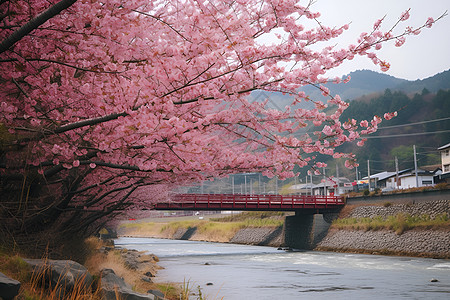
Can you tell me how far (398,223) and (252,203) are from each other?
1511cm

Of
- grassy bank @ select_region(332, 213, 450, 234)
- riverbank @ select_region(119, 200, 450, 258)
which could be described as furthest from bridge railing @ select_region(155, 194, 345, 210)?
grassy bank @ select_region(332, 213, 450, 234)

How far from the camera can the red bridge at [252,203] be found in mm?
45125

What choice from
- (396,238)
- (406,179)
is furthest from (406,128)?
(396,238)

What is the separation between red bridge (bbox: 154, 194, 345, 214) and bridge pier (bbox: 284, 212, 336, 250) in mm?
1032

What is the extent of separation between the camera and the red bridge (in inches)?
1777

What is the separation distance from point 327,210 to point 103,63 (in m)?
49.9

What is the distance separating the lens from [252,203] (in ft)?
159

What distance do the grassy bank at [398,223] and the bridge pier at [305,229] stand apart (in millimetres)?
1916

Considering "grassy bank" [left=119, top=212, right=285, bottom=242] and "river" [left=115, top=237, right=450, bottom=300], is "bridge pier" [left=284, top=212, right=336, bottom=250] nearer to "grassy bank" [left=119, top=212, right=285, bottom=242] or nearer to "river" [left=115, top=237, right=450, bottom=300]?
"grassy bank" [left=119, top=212, right=285, bottom=242]

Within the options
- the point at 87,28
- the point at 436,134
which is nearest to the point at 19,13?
the point at 87,28

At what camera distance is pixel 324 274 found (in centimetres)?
2634

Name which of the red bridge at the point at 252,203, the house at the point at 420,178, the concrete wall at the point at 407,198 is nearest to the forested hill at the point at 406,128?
the house at the point at 420,178

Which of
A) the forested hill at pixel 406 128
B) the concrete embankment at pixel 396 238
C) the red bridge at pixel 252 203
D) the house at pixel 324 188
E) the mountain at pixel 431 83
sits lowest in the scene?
the concrete embankment at pixel 396 238

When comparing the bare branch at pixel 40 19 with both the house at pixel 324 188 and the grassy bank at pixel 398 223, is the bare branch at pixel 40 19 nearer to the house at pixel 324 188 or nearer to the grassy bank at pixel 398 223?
the grassy bank at pixel 398 223
